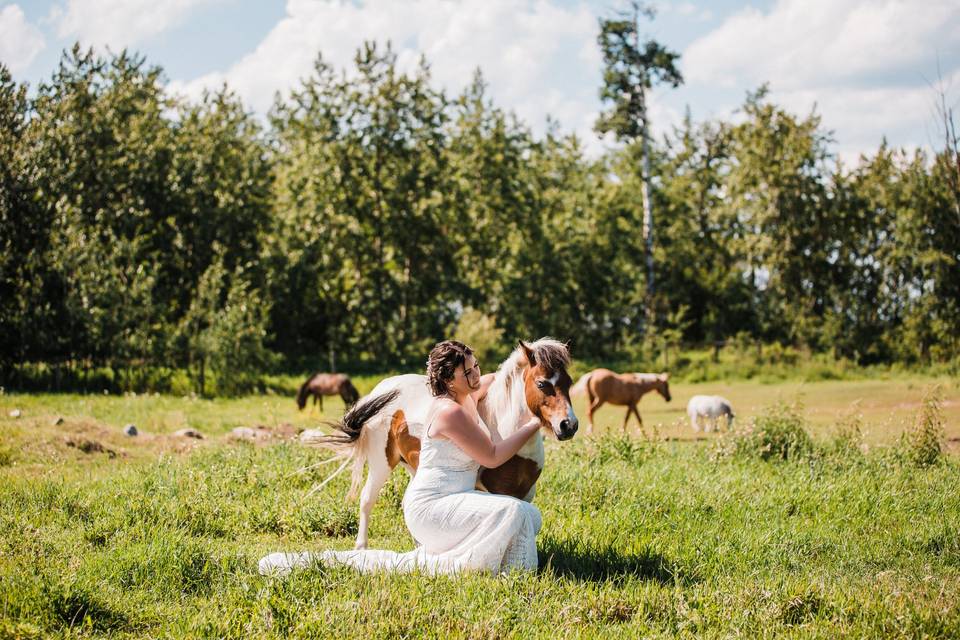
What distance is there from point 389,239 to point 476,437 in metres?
22.6

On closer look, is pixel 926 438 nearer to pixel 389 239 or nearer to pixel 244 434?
pixel 244 434

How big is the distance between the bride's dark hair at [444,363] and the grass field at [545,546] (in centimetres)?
125

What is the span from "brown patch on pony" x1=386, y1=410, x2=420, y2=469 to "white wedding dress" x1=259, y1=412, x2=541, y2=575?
551 millimetres

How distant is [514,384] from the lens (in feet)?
18.2

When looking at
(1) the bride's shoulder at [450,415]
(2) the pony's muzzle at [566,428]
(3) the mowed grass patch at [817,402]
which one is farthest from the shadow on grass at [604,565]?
(3) the mowed grass patch at [817,402]

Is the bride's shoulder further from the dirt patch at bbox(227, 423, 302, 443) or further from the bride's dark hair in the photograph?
the dirt patch at bbox(227, 423, 302, 443)

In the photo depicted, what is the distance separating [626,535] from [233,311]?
1646 centimetres

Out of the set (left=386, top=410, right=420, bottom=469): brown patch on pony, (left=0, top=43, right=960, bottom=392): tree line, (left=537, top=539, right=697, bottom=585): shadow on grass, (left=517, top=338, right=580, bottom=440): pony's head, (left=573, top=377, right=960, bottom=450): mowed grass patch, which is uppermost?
(left=0, top=43, right=960, bottom=392): tree line

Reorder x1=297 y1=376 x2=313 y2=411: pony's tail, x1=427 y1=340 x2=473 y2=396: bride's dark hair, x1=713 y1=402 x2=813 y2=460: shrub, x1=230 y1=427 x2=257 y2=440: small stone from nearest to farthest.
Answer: x1=427 y1=340 x2=473 y2=396: bride's dark hair
x1=713 y1=402 x2=813 y2=460: shrub
x1=230 y1=427 x2=257 y2=440: small stone
x1=297 y1=376 x2=313 y2=411: pony's tail

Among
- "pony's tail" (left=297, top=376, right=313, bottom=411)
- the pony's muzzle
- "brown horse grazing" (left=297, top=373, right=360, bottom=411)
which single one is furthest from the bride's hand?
"pony's tail" (left=297, top=376, right=313, bottom=411)

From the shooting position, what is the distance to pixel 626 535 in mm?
6273

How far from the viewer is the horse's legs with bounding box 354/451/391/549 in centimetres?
619

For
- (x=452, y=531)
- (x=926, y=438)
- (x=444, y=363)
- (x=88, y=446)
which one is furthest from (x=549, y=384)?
(x=88, y=446)

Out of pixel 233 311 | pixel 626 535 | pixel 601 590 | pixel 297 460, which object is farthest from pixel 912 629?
pixel 233 311
